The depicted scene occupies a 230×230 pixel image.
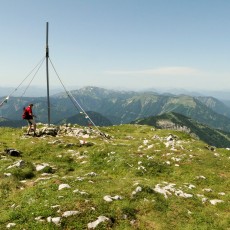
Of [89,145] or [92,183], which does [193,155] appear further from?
[92,183]

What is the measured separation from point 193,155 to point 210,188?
8.32m

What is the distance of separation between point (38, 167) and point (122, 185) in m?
8.64

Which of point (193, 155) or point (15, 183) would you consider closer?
point (15, 183)

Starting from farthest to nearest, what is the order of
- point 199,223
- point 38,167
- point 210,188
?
point 38,167 < point 210,188 < point 199,223

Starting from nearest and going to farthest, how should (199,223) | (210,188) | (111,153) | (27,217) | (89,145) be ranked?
(27,217), (199,223), (210,188), (111,153), (89,145)

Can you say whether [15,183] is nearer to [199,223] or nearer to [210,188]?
[199,223]

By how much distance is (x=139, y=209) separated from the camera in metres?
17.7

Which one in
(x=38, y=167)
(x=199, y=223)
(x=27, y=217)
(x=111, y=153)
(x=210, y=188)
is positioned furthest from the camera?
(x=111, y=153)

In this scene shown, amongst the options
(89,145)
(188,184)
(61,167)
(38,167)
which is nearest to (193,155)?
(188,184)

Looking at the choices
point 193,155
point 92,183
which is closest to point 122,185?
point 92,183

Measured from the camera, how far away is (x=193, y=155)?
103 feet

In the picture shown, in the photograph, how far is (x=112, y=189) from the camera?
19.7m

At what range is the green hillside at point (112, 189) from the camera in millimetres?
15844

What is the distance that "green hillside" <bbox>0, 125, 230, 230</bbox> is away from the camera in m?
15.8
